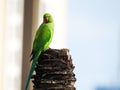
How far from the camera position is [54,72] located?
3.27 ft

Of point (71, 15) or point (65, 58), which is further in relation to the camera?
point (71, 15)

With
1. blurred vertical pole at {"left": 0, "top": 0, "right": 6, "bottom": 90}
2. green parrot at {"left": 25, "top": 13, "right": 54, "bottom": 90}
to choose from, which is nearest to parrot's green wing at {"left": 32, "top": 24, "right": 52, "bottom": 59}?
green parrot at {"left": 25, "top": 13, "right": 54, "bottom": 90}

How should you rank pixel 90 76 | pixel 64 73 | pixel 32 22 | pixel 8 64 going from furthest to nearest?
pixel 90 76
pixel 32 22
pixel 8 64
pixel 64 73

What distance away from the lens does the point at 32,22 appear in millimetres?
1508

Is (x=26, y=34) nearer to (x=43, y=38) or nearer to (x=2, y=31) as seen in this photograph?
(x=2, y=31)

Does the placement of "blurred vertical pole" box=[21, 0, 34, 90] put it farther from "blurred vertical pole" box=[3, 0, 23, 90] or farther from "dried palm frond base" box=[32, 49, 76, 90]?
"dried palm frond base" box=[32, 49, 76, 90]

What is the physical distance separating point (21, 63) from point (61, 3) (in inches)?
12.5

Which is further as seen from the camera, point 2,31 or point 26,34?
point 26,34

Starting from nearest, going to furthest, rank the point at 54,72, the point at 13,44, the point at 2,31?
the point at 54,72, the point at 2,31, the point at 13,44

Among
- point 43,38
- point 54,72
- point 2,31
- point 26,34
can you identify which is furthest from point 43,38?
point 26,34

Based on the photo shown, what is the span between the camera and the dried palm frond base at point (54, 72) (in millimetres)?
993

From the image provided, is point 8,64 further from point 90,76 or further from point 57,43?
point 90,76

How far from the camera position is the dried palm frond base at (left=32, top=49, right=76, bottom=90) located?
3.26ft

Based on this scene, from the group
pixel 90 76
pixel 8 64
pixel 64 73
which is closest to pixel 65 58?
pixel 64 73
